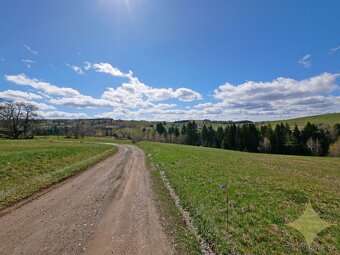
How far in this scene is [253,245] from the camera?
25.9ft

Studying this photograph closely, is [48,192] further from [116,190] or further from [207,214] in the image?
[207,214]

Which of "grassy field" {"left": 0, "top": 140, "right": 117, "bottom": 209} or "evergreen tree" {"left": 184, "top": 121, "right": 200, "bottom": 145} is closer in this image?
"grassy field" {"left": 0, "top": 140, "right": 117, "bottom": 209}

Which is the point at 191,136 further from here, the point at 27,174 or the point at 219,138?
the point at 27,174

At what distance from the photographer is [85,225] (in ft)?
31.4

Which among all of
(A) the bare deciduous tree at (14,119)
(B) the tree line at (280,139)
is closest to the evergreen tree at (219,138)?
(B) the tree line at (280,139)

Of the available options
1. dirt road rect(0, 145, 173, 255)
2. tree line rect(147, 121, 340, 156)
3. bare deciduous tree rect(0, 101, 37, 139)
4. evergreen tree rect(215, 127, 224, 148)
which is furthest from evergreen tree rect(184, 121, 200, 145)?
dirt road rect(0, 145, 173, 255)

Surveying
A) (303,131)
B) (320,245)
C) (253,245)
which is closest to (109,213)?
(253,245)

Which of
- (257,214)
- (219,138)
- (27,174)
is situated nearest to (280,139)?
(219,138)

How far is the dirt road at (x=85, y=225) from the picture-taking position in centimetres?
776

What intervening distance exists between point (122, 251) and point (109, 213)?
12.7ft

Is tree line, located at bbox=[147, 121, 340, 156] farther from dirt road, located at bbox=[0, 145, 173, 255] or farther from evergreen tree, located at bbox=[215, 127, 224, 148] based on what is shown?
dirt road, located at bbox=[0, 145, 173, 255]

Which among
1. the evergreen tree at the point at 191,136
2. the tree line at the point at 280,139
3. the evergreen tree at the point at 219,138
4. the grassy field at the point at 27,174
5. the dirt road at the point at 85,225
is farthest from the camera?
the evergreen tree at the point at 191,136

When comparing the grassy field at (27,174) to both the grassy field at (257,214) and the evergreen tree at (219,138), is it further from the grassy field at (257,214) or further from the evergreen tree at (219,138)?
the evergreen tree at (219,138)

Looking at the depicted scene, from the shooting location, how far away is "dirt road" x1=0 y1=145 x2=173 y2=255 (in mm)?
7758
